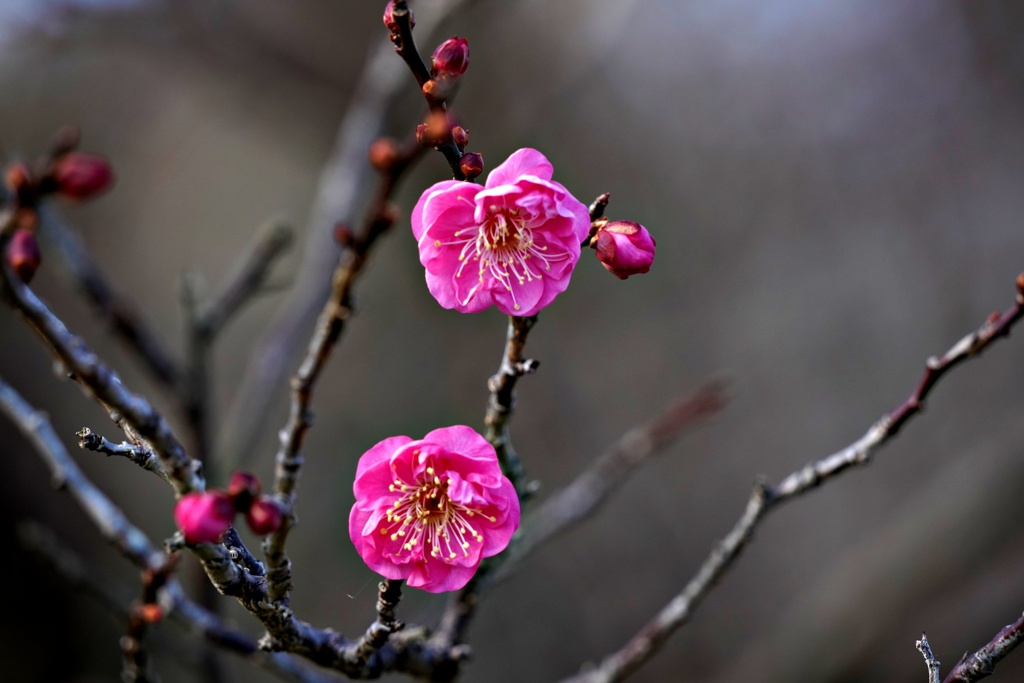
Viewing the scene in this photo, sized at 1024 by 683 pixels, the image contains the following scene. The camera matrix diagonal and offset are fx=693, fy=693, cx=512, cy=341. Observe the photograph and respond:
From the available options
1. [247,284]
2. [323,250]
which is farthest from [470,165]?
[323,250]

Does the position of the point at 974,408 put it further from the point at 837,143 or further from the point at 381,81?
the point at 381,81

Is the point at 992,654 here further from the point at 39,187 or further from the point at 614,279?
the point at 614,279

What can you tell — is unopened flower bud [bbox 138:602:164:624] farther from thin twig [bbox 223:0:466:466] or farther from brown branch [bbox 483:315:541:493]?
thin twig [bbox 223:0:466:466]

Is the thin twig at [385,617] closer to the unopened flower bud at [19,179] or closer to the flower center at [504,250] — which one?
the flower center at [504,250]

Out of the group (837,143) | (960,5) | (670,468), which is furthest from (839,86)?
(670,468)

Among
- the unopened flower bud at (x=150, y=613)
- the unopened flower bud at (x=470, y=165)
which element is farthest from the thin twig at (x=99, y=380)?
the unopened flower bud at (x=470, y=165)

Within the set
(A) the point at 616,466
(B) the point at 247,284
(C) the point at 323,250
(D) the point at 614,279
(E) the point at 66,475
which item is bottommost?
(E) the point at 66,475
